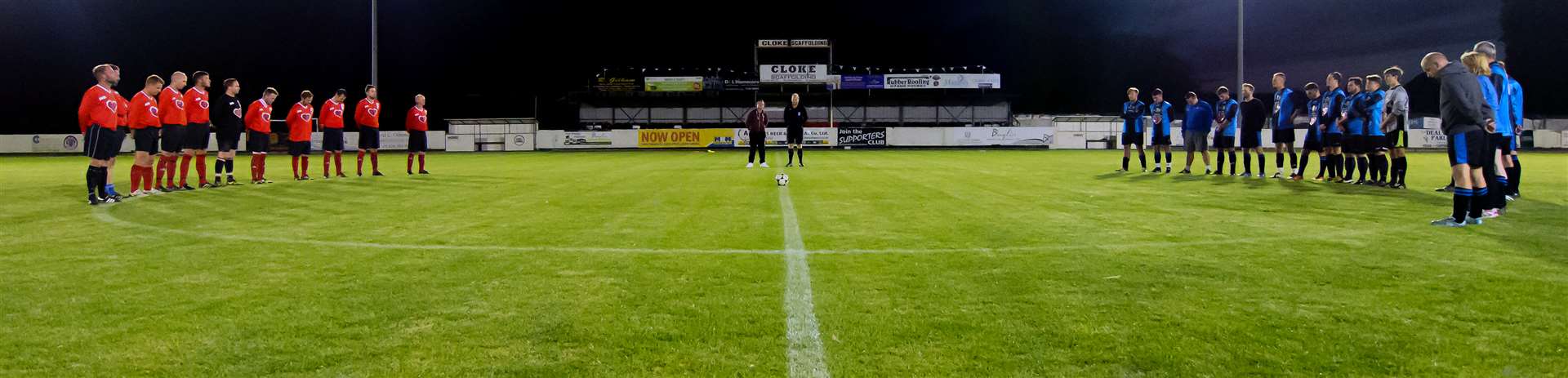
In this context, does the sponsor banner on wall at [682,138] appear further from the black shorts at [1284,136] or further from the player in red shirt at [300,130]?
the black shorts at [1284,136]

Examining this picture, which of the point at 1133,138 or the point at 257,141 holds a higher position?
the point at 1133,138

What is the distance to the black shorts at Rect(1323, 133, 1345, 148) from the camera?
41.1 ft

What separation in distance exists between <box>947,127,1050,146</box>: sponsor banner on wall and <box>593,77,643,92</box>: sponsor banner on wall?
2094cm

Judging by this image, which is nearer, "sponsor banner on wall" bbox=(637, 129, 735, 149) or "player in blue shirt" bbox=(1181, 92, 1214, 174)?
"player in blue shirt" bbox=(1181, 92, 1214, 174)

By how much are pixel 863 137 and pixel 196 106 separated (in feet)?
95.6

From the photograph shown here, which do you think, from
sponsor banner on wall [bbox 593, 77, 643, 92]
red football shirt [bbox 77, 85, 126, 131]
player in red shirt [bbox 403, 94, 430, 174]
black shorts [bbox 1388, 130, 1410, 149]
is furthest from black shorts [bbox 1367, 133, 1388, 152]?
sponsor banner on wall [bbox 593, 77, 643, 92]

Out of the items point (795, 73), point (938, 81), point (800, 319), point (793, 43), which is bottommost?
point (800, 319)

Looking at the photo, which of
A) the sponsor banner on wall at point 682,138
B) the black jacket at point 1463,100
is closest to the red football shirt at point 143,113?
the black jacket at point 1463,100

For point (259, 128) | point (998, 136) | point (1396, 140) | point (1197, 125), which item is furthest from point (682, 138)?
point (1396, 140)

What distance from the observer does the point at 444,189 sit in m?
11.3

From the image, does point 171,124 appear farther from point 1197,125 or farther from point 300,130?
point 1197,125

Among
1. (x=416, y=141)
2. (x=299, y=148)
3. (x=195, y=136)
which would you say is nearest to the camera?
(x=195, y=136)

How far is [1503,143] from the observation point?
8203 mm

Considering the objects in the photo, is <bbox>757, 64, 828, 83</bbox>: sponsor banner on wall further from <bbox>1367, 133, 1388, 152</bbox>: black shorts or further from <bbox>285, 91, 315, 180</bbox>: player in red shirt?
<bbox>1367, 133, 1388, 152</bbox>: black shorts
